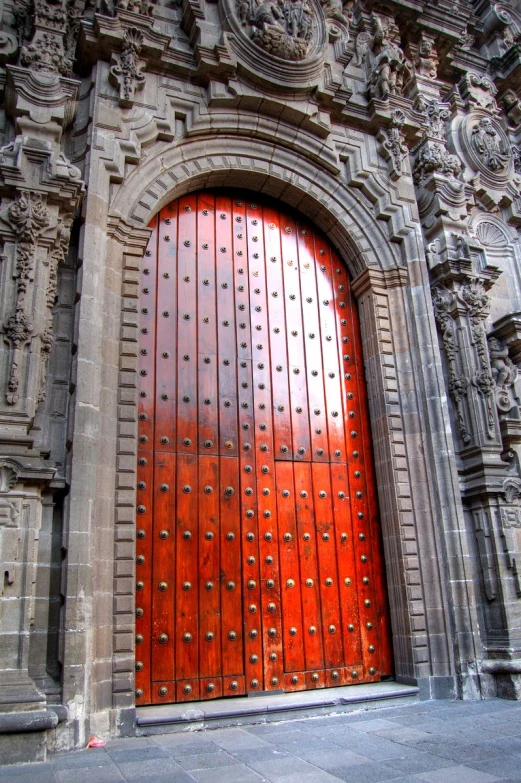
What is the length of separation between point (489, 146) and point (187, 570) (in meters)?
7.11

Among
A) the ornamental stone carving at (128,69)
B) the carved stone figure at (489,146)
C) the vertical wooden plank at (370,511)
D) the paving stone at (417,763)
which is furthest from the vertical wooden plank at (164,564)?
the carved stone figure at (489,146)

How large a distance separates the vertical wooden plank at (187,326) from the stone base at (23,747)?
2536mm

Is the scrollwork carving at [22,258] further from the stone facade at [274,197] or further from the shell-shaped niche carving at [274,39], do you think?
the shell-shaped niche carving at [274,39]

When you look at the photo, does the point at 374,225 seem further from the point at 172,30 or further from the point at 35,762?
the point at 35,762

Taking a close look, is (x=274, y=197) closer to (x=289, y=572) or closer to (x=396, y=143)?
(x=396, y=143)

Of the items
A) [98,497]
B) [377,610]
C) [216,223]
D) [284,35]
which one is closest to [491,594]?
[377,610]

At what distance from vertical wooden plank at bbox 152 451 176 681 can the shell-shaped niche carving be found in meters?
4.42

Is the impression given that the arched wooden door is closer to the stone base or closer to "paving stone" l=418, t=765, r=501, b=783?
the stone base

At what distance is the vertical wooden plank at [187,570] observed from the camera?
17.3 ft

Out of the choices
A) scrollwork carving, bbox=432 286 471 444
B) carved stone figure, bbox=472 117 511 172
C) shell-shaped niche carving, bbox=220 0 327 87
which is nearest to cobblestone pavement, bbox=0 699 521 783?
scrollwork carving, bbox=432 286 471 444

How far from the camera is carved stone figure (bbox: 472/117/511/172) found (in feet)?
28.8

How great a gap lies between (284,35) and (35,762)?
7.19 m

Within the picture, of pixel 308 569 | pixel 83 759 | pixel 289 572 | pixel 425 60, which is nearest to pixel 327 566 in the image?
pixel 308 569

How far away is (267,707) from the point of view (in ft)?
16.6
